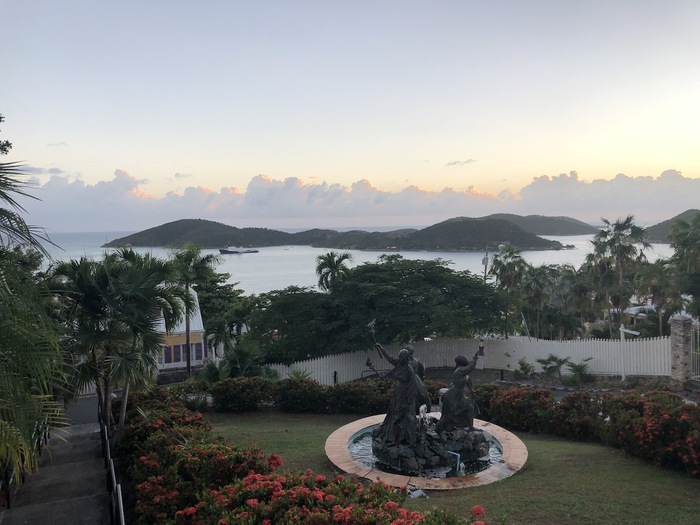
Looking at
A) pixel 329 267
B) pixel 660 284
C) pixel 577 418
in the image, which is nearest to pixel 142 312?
pixel 577 418

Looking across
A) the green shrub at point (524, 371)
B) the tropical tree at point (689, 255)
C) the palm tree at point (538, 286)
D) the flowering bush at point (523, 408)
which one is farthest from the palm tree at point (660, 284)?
the flowering bush at point (523, 408)

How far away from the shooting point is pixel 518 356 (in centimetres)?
2230

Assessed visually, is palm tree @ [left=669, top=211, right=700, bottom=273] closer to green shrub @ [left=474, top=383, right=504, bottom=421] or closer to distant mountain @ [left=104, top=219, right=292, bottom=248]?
green shrub @ [left=474, top=383, right=504, bottom=421]

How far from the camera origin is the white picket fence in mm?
18438

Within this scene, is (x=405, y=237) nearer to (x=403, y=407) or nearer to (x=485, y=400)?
(x=485, y=400)

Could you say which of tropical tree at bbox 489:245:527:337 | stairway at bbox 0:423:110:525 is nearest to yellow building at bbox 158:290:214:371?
stairway at bbox 0:423:110:525

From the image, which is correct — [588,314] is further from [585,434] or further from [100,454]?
[100,454]

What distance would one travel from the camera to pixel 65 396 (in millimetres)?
10664

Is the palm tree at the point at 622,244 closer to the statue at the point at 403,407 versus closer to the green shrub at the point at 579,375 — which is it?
the green shrub at the point at 579,375

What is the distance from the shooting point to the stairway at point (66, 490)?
6.68 metres

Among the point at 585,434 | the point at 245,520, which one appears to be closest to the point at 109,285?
the point at 245,520

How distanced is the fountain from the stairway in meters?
3.87

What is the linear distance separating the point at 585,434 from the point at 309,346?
1173 centimetres

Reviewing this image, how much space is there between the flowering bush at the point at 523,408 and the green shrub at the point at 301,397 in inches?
179
